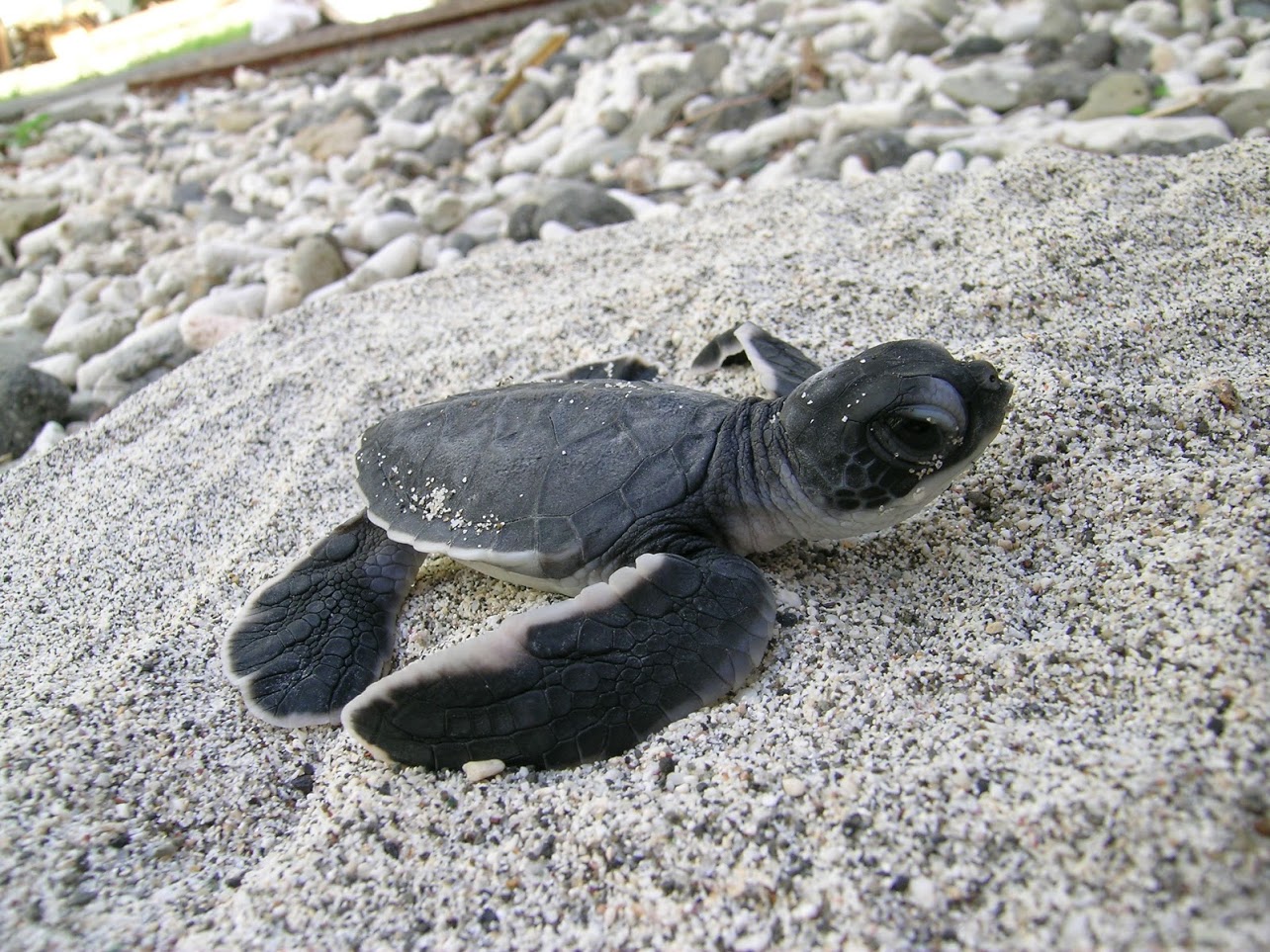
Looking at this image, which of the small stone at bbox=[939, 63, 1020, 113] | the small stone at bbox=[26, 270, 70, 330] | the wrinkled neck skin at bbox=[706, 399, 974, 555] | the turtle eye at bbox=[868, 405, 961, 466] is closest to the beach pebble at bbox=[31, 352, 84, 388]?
the small stone at bbox=[26, 270, 70, 330]

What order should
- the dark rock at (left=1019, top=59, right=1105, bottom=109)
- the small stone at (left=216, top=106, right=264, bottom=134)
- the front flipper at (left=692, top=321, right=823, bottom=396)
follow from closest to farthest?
the front flipper at (left=692, top=321, right=823, bottom=396) → the dark rock at (left=1019, top=59, right=1105, bottom=109) → the small stone at (left=216, top=106, right=264, bottom=134)

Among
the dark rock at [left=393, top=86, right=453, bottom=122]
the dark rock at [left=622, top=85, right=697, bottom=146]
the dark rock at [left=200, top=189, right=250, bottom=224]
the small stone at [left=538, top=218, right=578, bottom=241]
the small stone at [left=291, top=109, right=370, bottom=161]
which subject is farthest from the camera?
the dark rock at [left=393, top=86, right=453, bottom=122]

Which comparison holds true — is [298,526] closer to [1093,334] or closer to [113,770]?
[113,770]

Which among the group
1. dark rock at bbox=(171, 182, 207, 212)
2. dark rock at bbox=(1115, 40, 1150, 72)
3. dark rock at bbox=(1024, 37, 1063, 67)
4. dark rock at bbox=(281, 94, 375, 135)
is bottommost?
dark rock at bbox=(1115, 40, 1150, 72)

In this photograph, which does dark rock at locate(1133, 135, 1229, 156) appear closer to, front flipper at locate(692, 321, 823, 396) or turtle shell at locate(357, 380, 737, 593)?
front flipper at locate(692, 321, 823, 396)

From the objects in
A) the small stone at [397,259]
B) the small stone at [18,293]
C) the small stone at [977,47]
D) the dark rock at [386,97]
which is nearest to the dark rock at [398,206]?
the small stone at [397,259]

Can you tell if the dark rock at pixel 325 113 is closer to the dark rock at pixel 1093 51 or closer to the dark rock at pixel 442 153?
→ the dark rock at pixel 442 153

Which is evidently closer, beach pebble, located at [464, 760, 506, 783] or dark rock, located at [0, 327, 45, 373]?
beach pebble, located at [464, 760, 506, 783]

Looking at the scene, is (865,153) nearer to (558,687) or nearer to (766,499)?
(766,499)
